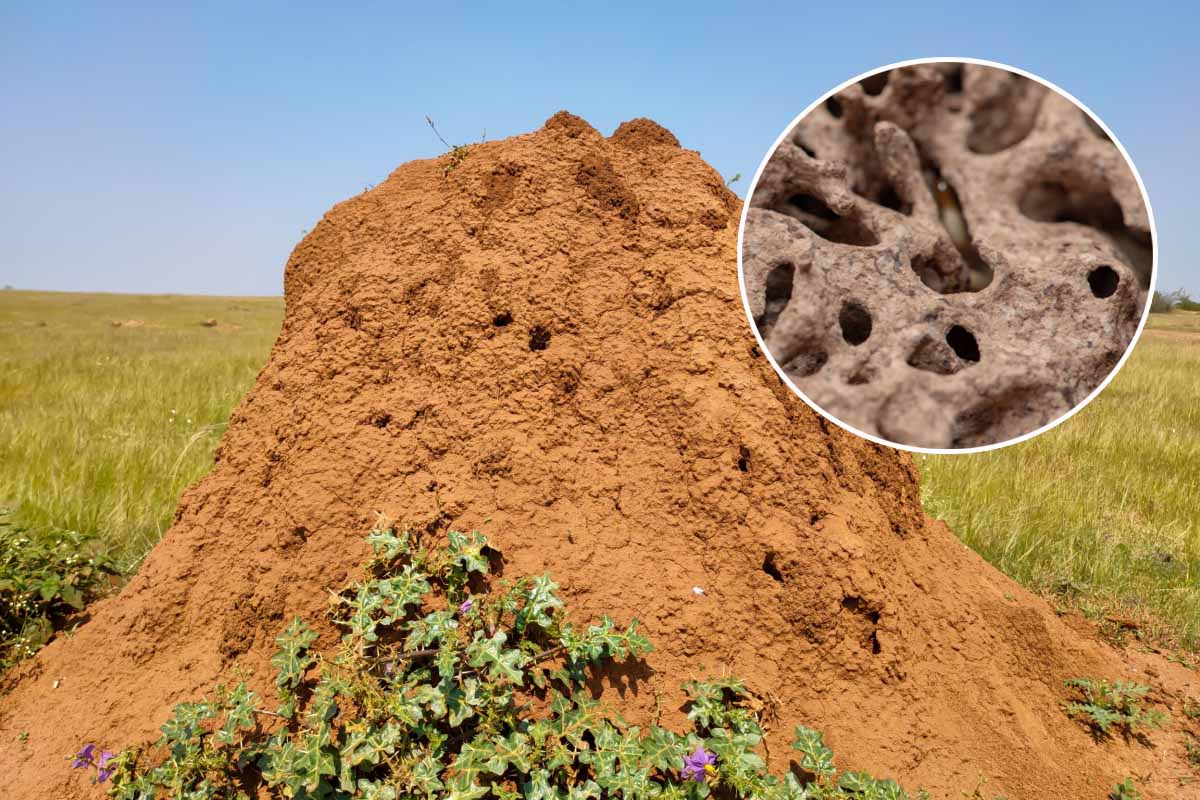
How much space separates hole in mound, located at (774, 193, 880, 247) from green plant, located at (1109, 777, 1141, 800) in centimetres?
198

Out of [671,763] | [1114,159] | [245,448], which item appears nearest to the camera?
[671,763]

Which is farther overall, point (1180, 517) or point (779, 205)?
point (1180, 517)

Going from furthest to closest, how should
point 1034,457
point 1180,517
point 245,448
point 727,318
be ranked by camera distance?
1. point 1034,457
2. point 1180,517
3. point 245,448
4. point 727,318

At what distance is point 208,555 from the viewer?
2914 millimetres

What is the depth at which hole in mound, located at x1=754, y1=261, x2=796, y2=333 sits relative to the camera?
8.59ft

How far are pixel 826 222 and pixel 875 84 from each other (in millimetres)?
477

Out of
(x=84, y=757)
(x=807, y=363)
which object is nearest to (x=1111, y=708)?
(x=807, y=363)

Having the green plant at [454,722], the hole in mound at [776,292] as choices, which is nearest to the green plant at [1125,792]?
the green plant at [454,722]

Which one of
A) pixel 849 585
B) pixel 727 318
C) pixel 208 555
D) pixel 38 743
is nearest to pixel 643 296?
pixel 727 318

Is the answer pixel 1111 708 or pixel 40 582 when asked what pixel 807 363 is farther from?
pixel 40 582

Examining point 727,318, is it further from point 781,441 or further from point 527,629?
point 527,629

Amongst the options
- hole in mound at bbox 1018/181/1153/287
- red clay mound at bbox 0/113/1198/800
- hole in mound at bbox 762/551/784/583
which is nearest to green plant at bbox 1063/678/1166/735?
red clay mound at bbox 0/113/1198/800

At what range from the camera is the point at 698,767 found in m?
2.08

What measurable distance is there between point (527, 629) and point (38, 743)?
72.7 inches
